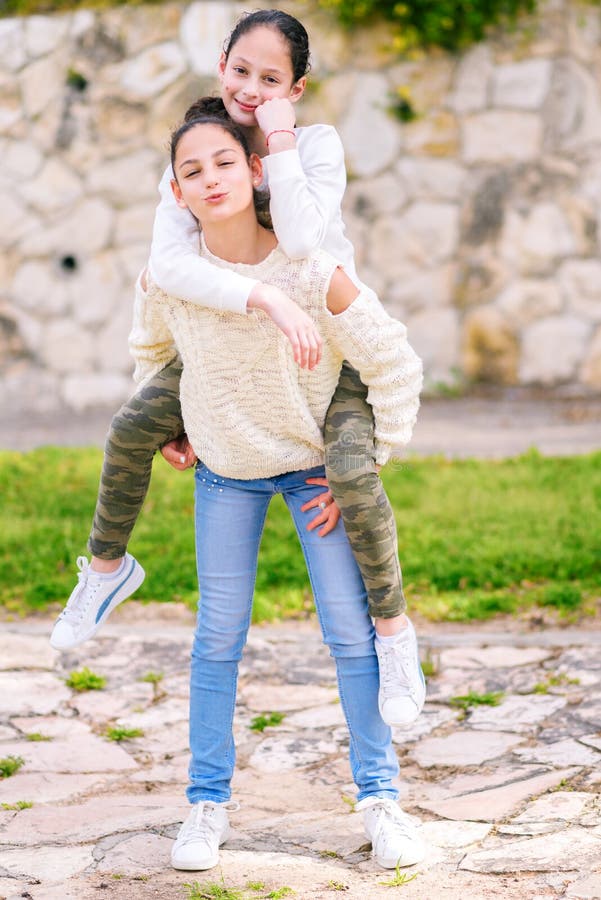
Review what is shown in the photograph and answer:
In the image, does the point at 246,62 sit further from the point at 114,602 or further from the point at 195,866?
the point at 195,866

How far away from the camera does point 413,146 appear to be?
8219 mm

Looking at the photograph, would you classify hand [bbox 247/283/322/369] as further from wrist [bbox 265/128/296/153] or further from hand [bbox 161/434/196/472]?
hand [bbox 161/434/196/472]

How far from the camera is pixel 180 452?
9.86 ft

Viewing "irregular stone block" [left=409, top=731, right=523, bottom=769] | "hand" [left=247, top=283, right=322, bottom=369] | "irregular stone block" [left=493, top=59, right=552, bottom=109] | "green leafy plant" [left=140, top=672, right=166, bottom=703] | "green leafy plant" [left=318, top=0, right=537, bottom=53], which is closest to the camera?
"hand" [left=247, top=283, right=322, bottom=369]

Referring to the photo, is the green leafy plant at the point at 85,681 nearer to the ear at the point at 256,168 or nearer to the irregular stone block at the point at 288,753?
the irregular stone block at the point at 288,753

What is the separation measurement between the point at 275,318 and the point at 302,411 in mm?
266

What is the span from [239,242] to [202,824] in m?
1.31

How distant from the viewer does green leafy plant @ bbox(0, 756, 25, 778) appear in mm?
3516

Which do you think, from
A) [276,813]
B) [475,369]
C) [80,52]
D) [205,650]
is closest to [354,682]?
[205,650]

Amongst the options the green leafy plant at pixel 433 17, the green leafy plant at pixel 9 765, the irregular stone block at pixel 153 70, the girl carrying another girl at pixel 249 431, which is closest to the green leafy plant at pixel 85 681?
the green leafy plant at pixel 9 765

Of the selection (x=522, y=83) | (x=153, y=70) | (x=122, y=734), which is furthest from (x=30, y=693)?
(x=522, y=83)

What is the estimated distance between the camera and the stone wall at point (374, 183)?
814 cm

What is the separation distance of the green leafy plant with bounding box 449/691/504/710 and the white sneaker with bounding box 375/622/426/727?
3.71ft

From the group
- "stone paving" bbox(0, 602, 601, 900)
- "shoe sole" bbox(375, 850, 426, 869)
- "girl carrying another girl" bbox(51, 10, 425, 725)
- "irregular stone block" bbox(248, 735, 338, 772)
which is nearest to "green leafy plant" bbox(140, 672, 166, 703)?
"stone paving" bbox(0, 602, 601, 900)
